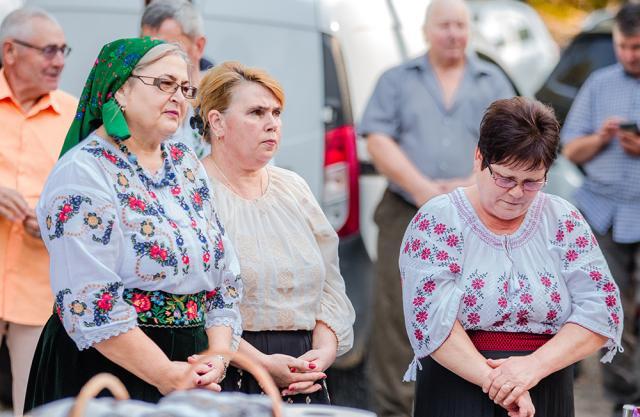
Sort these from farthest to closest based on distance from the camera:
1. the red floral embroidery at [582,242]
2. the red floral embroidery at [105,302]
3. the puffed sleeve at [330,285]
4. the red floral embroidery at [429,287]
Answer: the puffed sleeve at [330,285] < the red floral embroidery at [582,242] < the red floral embroidery at [429,287] < the red floral embroidery at [105,302]

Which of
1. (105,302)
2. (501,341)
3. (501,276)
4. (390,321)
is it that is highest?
(105,302)

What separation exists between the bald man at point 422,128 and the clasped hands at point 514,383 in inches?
94.4

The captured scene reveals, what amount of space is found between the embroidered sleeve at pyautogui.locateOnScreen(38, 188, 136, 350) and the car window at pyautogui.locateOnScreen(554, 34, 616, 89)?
17.6ft

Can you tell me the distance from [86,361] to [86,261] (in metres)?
0.38

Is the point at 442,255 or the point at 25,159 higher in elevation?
the point at 25,159

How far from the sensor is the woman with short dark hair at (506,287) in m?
4.53

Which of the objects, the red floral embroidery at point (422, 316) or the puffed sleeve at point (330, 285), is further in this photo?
the puffed sleeve at point (330, 285)

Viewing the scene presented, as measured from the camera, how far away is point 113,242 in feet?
13.6

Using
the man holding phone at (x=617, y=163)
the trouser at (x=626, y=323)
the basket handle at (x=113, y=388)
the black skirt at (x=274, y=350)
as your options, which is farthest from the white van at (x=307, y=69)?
the basket handle at (x=113, y=388)

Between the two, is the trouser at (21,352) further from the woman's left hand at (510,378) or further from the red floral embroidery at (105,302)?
the woman's left hand at (510,378)

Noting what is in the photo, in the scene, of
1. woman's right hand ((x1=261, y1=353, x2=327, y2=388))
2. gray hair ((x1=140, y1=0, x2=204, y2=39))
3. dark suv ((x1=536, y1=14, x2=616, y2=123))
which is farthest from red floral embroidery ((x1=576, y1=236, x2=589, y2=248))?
dark suv ((x1=536, y1=14, x2=616, y2=123))

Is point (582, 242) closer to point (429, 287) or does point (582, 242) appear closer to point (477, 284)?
point (477, 284)

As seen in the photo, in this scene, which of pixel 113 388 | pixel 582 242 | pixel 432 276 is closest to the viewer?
pixel 113 388

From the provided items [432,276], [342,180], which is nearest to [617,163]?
[342,180]
